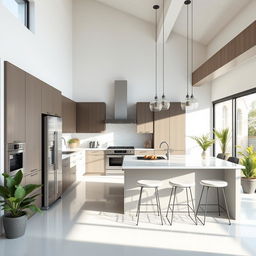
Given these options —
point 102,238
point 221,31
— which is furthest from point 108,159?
point 221,31

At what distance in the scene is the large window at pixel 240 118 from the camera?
5559 millimetres

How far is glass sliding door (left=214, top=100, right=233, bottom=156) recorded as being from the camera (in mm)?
6707

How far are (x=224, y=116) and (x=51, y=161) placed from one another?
505 cm

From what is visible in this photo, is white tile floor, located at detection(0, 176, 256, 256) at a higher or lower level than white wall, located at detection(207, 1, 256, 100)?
lower

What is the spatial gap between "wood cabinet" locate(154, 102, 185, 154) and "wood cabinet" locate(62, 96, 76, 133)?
241 centimetres

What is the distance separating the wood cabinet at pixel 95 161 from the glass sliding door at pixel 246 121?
12.3 feet

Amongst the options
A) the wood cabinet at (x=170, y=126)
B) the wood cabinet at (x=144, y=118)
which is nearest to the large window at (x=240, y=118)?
the wood cabinet at (x=170, y=126)

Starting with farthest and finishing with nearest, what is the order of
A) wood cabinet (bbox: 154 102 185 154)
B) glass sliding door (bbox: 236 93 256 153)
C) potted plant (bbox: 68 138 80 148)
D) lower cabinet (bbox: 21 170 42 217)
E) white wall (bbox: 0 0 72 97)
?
potted plant (bbox: 68 138 80 148), wood cabinet (bbox: 154 102 185 154), glass sliding door (bbox: 236 93 256 153), white wall (bbox: 0 0 72 97), lower cabinet (bbox: 21 170 42 217)

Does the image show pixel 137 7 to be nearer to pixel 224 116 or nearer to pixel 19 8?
pixel 19 8

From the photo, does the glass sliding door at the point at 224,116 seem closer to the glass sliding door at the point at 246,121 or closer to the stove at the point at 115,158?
the glass sliding door at the point at 246,121

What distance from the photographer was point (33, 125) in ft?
13.2

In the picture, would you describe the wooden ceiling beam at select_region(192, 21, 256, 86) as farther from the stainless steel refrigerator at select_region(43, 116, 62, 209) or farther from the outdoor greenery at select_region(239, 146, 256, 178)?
the stainless steel refrigerator at select_region(43, 116, 62, 209)

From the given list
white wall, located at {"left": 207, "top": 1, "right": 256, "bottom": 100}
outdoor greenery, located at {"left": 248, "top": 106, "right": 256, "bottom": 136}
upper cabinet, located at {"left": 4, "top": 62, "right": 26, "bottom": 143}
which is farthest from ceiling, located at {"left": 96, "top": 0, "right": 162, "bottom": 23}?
upper cabinet, located at {"left": 4, "top": 62, "right": 26, "bottom": 143}

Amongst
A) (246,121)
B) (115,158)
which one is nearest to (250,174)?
(246,121)
